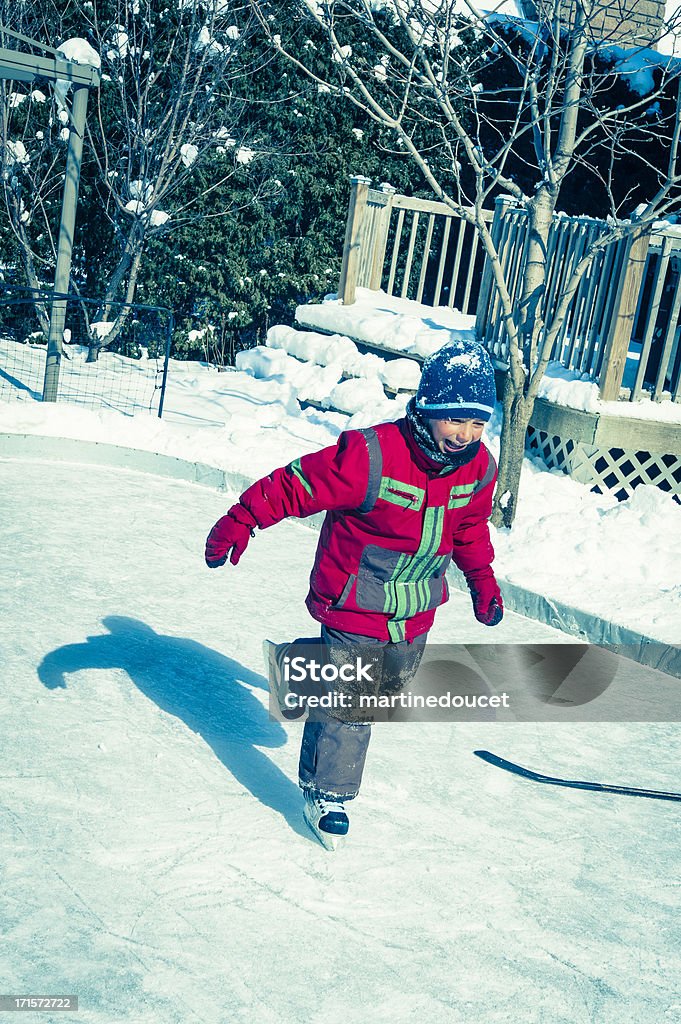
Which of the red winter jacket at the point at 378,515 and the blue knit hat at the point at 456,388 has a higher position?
the blue knit hat at the point at 456,388

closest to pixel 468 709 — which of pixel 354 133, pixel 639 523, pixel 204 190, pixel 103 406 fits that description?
pixel 639 523

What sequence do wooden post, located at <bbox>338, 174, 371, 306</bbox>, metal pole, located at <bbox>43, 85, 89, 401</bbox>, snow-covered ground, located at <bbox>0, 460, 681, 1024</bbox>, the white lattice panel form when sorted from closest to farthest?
snow-covered ground, located at <bbox>0, 460, 681, 1024</bbox> → the white lattice panel → metal pole, located at <bbox>43, 85, 89, 401</bbox> → wooden post, located at <bbox>338, 174, 371, 306</bbox>

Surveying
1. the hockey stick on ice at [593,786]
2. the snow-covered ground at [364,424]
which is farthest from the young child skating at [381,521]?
the snow-covered ground at [364,424]

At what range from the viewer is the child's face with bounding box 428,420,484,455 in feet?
10.3

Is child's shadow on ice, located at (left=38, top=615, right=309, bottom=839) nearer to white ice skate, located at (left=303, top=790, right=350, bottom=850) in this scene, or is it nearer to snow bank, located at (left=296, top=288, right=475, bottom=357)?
white ice skate, located at (left=303, top=790, right=350, bottom=850)

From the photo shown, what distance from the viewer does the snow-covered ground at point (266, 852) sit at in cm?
282

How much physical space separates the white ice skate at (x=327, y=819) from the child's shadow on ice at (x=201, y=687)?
0.21 m

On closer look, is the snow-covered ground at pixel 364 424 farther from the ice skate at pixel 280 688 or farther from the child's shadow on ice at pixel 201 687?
the ice skate at pixel 280 688

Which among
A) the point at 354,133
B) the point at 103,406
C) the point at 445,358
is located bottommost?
the point at 103,406

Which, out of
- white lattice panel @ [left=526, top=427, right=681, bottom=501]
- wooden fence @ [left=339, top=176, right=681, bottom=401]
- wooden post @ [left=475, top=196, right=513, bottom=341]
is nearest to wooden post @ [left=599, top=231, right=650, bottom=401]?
wooden fence @ [left=339, top=176, right=681, bottom=401]

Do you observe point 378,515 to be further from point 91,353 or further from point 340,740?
point 91,353

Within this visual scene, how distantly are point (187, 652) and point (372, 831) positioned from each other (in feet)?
5.64

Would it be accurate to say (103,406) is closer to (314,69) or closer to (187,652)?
(187,652)

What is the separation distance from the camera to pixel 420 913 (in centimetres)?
320
